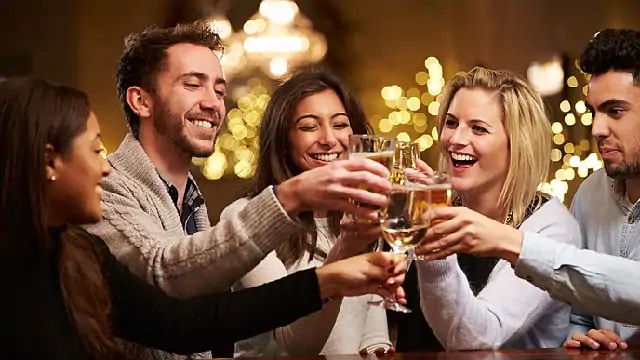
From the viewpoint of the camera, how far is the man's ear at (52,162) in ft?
5.37

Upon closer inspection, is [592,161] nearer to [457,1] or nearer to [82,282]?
[457,1]

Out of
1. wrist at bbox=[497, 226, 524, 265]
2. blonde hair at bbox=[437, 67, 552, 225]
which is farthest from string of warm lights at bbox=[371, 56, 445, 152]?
wrist at bbox=[497, 226, 524, 265]

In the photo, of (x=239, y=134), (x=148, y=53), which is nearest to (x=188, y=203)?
(x=148, y=53)

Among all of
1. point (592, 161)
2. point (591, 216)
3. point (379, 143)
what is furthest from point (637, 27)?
point (379, 143)

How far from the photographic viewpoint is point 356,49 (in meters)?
6.63

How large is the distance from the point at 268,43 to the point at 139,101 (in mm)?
3974

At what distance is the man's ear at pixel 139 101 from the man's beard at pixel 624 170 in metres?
1.16

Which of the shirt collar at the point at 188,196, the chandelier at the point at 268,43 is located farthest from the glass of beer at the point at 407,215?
the chandelier at the point at 268,43

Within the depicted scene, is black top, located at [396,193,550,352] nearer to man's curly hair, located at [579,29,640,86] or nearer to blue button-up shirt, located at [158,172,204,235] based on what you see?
man's curly hair, located at [579,29,640,86]

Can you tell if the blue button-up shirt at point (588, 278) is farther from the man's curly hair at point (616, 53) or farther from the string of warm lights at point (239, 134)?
the string of warm lights at point (239, 134)

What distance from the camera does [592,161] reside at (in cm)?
626

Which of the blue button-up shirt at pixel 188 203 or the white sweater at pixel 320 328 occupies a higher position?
the blue button-up shirt at pixel 188 203

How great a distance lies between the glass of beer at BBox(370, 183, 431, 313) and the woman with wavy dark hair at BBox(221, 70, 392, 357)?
438 millimetres

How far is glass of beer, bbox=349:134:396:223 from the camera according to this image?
192 centimetres
